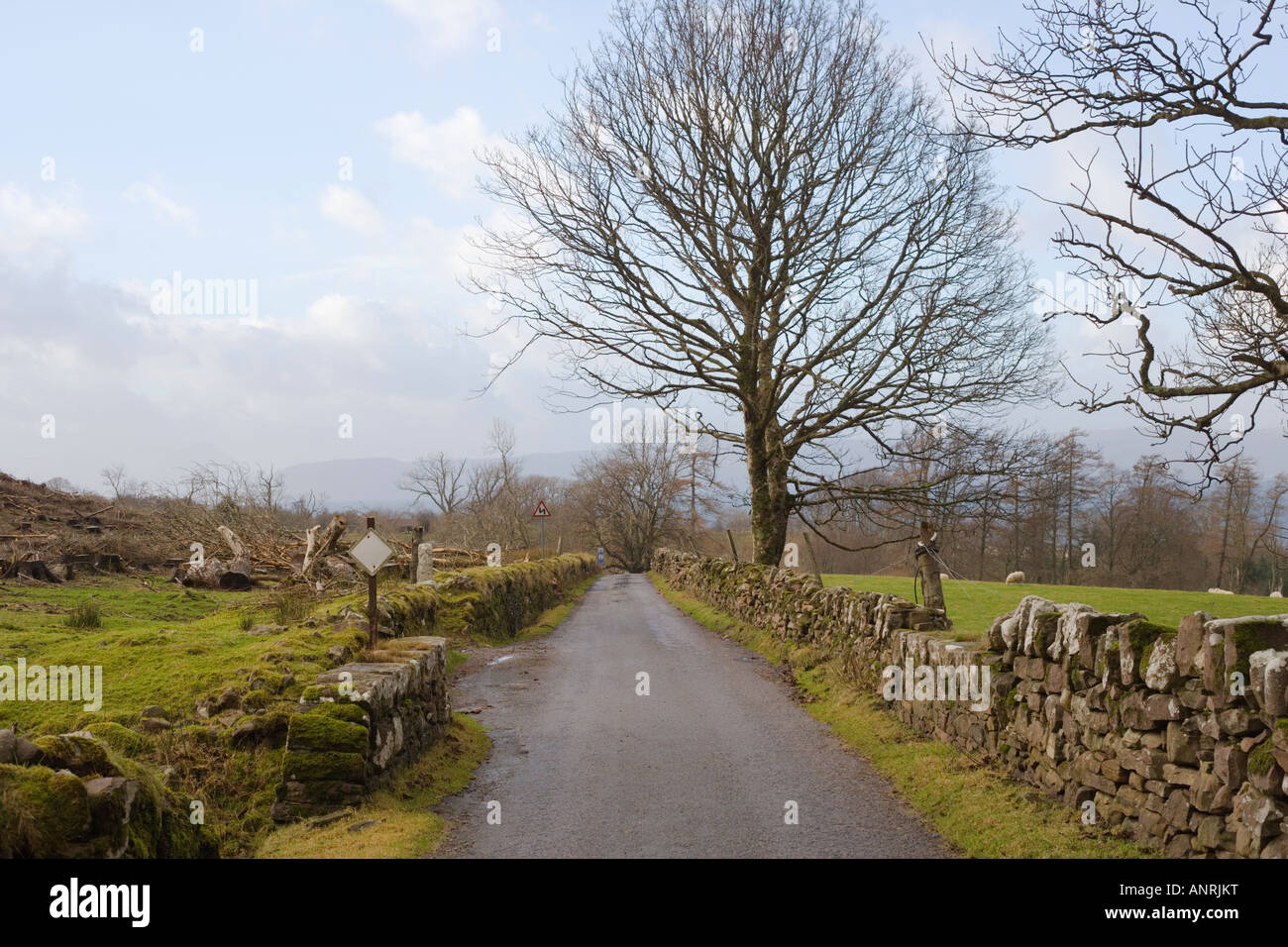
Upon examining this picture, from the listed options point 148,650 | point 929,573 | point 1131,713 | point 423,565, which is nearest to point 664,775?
point 1131,713

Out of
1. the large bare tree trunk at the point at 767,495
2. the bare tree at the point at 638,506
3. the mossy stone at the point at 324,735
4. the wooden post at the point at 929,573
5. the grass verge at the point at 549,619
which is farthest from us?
the bare tree at the point at 638,506

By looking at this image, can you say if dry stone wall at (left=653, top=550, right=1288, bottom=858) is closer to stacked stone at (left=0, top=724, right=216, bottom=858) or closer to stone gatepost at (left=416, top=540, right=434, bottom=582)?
stacked stone at (left=0, top=724, right=216, bottom=858)

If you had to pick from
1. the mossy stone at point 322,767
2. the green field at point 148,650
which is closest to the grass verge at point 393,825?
the mossy stone at point 322,767

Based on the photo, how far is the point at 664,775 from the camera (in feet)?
24.1

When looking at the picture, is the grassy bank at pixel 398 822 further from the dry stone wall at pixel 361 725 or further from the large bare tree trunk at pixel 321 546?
the large bare tree trunk at pixel 321 546

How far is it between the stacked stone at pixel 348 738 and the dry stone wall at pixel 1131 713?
190 inches

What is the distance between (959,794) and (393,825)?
4.12 m

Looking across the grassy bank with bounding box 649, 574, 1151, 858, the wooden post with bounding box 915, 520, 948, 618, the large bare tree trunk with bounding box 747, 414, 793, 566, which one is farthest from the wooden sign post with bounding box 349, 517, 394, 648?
the large bare tree trunk with bounding box 747, 414, 793, 566

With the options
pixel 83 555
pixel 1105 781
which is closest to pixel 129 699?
pixel 1105 781

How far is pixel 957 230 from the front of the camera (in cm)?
1856

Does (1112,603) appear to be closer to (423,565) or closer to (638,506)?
(423,565)

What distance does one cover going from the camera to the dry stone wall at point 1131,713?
4191mm

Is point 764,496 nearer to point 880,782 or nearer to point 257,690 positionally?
point 880,782
